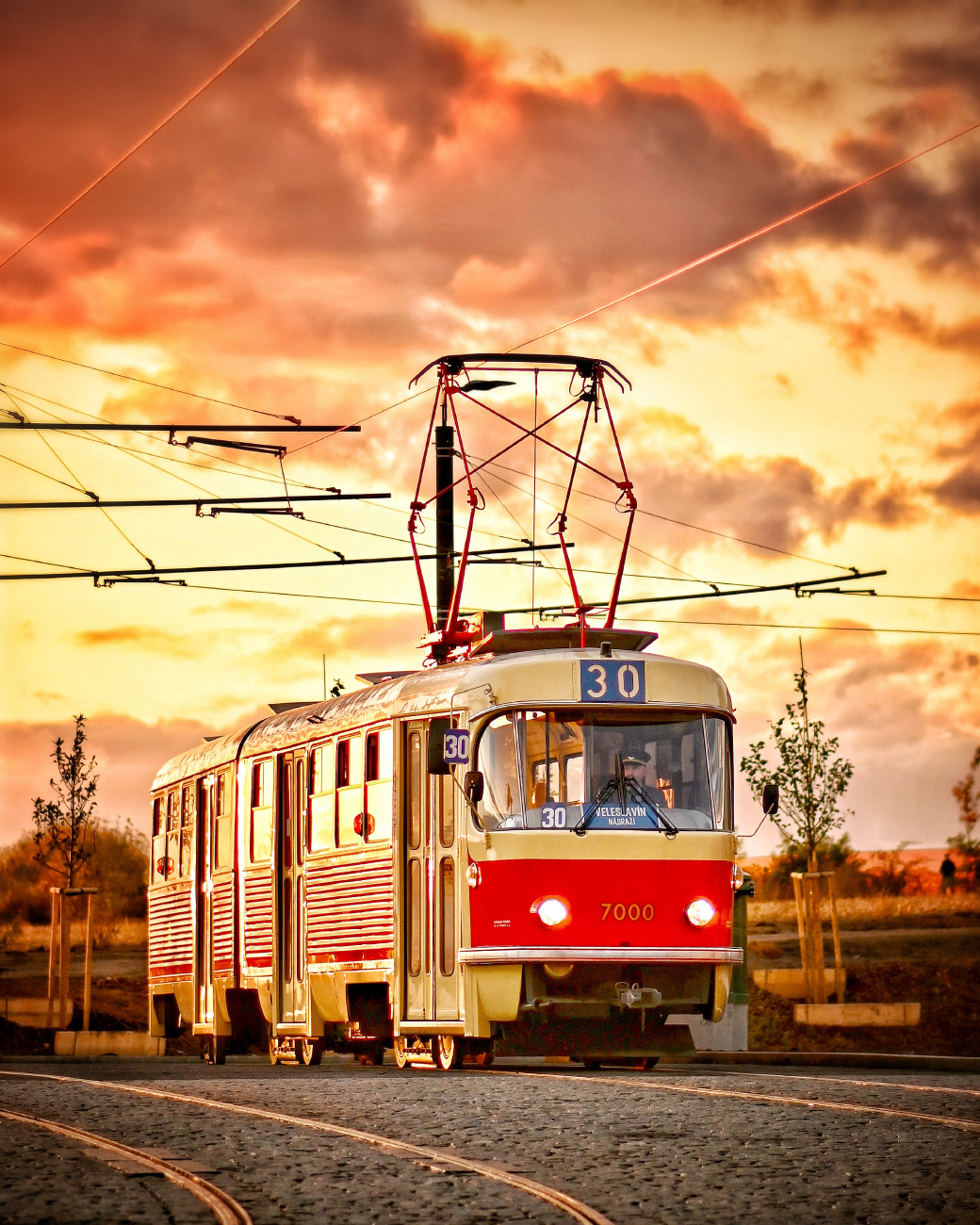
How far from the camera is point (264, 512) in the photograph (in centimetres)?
2562

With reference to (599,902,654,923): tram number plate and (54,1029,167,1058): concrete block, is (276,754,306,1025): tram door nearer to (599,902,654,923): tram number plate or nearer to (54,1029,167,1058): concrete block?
(599,902,654,923): tram number plate

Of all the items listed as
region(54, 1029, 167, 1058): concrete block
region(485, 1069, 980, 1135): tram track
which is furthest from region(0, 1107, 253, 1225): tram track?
region(54, 1029, 167, 1058): concrete block

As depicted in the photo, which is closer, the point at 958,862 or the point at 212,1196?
the point at 212,1196

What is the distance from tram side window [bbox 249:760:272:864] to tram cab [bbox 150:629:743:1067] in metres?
1.81

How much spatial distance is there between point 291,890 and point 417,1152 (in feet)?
32.6

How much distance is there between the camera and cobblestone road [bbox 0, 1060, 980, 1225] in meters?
9.20

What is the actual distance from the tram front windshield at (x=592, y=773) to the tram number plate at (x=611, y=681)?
153 millimetres

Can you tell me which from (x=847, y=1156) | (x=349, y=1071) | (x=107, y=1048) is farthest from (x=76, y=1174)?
(x=107, y=1048)

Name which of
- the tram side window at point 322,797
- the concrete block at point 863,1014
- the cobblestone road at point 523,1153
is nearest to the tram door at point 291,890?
the tram side window at point 322,797

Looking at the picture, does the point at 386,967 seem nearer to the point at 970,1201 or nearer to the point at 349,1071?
the point at 349,1071

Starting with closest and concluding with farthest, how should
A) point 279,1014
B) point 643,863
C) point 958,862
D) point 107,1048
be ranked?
point 643,863
point 279,1014
point 107,1048
point 958,862

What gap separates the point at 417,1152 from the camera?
11180mm

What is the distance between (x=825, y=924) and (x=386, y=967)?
30010mm

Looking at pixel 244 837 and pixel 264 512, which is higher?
pixel 264 512
